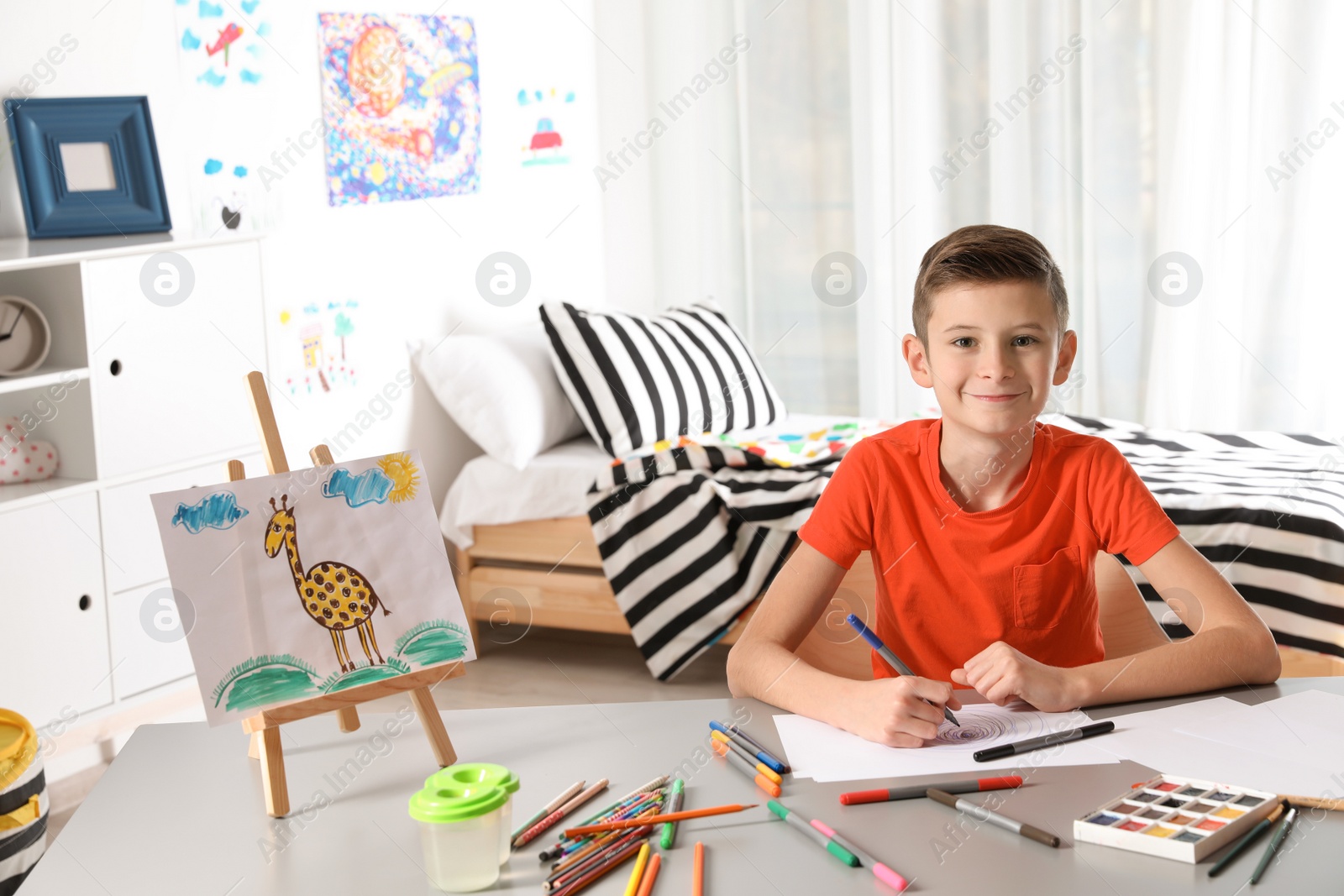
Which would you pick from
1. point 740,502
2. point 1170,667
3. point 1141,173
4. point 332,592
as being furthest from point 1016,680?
point 1141,173

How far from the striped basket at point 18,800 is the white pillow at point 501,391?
5.41ft

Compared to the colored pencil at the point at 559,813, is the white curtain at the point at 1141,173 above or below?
above

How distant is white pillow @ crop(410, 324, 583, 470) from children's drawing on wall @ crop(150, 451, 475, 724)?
6.39 feet

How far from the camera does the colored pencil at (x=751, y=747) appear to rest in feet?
3.50

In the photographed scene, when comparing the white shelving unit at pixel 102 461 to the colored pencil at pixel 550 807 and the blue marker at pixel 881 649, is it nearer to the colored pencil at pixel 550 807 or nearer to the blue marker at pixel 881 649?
the colored pencil at pixel 550 807

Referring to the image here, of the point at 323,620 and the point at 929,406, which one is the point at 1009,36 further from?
the point at 323,620

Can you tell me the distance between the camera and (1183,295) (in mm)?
3590

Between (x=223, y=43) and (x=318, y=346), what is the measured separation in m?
0.75

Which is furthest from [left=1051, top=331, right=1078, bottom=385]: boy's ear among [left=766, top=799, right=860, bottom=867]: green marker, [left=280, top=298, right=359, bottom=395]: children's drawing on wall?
[left=280, top=298, right=359, bottom=395]: children's drawing on wall

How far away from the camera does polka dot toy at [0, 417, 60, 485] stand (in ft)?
7.68

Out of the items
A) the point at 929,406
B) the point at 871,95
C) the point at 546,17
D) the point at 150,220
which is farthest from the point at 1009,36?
the point at 150,220

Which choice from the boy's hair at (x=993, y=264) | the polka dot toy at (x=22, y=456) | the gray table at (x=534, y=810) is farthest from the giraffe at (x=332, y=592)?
the polka dot toy at (x=22, y=456)

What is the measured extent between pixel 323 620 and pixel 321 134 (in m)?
2.22

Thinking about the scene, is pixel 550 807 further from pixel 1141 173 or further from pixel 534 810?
pixel 1141 173
